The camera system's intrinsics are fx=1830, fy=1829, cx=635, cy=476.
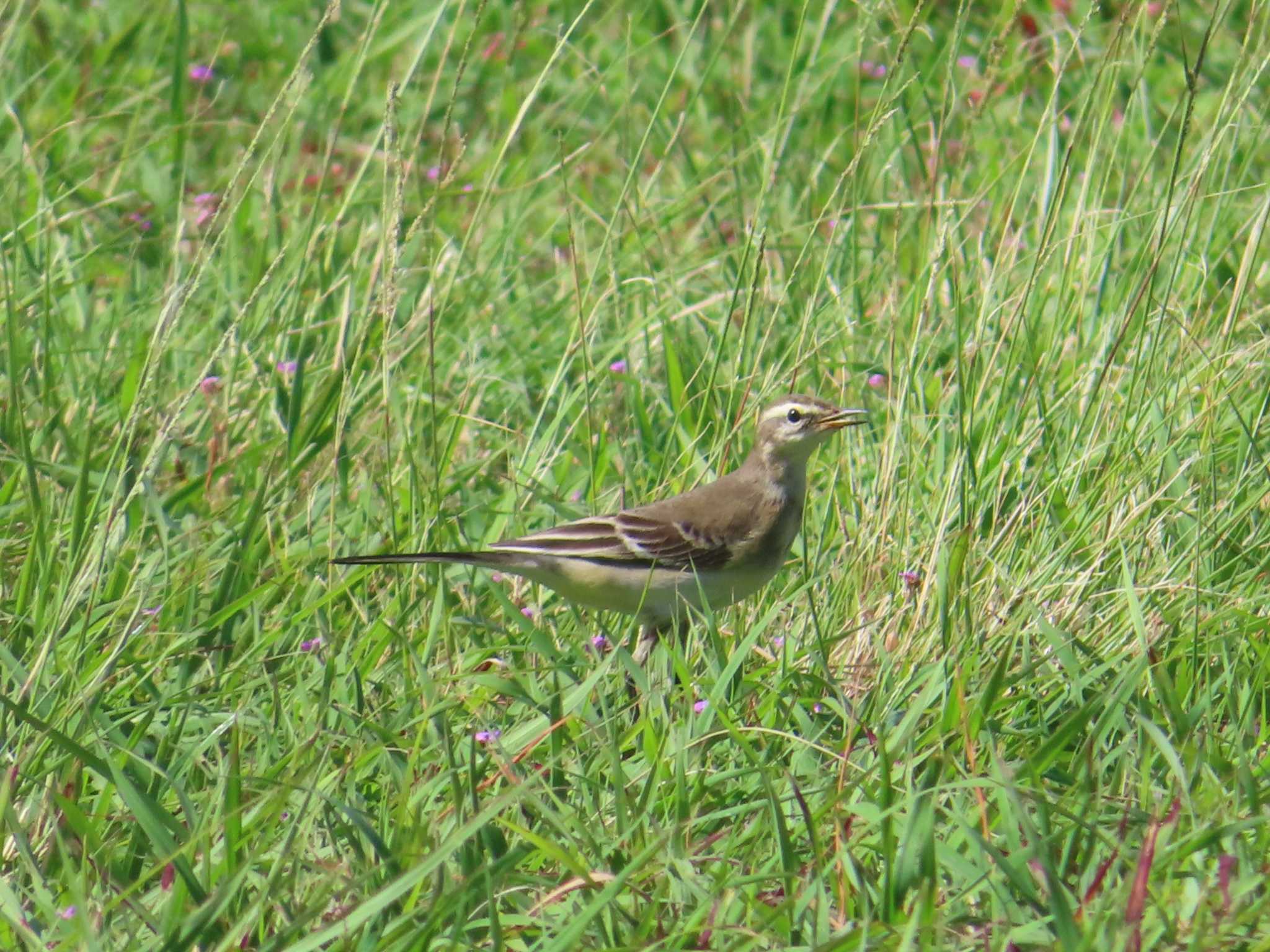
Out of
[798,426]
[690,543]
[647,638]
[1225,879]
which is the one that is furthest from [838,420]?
[1225,879]

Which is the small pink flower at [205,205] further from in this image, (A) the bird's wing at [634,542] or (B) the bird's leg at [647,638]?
(B) the bird's leg at [647,638]

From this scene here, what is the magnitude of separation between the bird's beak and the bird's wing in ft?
1.83

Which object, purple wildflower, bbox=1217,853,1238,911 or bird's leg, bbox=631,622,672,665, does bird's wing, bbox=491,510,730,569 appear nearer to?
bird's leg, bbox=631,622,672,665

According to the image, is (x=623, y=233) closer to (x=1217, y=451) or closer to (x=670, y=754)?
(x=1217, y=451)

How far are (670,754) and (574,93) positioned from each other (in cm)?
468

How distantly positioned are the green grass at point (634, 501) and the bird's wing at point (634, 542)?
235 mm

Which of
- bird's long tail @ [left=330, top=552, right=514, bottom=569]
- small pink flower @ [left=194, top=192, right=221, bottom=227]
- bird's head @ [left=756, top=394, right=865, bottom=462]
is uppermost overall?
bird's head @ [left=756, top=394, right=865, bottom=462]

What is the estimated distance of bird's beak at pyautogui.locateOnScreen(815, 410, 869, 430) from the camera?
5605 millimetres

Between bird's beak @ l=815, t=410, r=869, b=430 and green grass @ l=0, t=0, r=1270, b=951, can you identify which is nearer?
green grass @ l=0, t=0, r=1270, b=951

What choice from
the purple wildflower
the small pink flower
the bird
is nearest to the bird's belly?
the bird

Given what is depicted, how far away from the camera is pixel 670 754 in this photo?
4262 mm

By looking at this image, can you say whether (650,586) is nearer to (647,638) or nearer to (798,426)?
(647,638)

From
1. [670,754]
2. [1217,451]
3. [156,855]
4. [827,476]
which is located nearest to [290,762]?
[156,855]

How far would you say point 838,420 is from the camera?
564 centimetres
